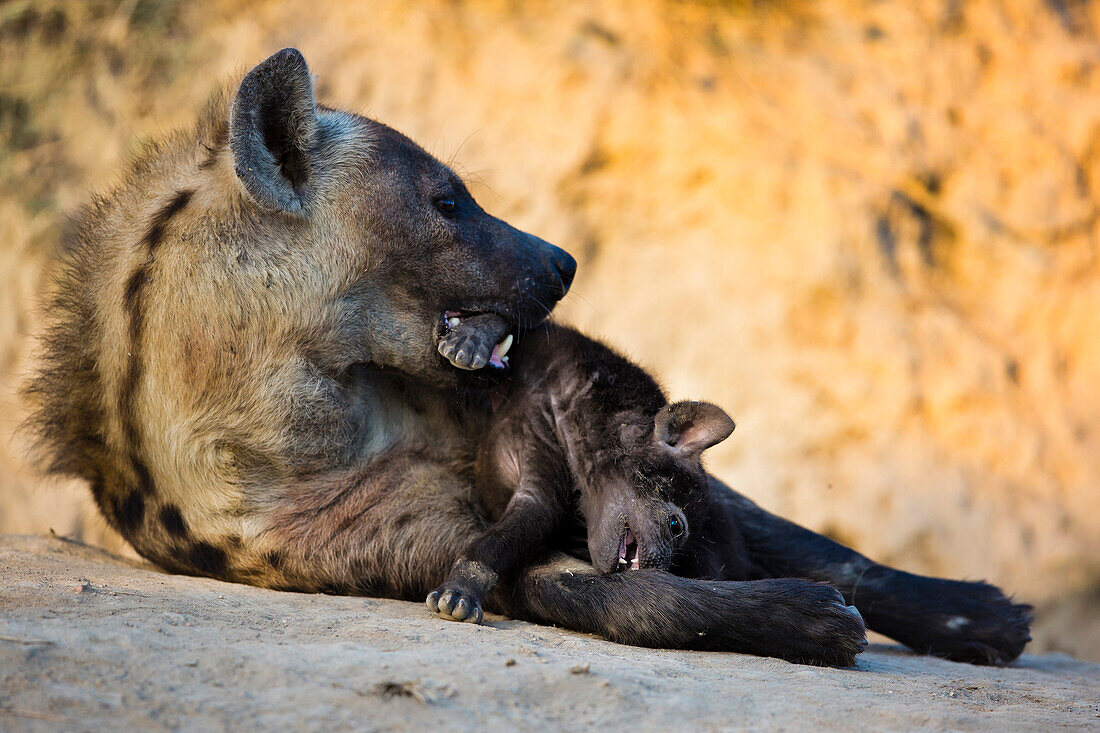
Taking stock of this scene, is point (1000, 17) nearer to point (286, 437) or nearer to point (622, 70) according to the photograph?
point (622, 70)

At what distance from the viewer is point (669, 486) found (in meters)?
2.68

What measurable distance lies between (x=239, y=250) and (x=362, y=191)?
42cm

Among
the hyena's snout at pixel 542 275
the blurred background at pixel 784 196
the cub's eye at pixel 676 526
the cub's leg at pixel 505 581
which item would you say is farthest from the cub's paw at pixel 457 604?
the blurred background at pixel 784 196

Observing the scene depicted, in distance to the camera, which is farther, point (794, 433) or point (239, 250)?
point (794, 433)

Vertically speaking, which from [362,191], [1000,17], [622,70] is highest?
[1000,17]

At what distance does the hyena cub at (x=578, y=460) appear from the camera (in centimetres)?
260

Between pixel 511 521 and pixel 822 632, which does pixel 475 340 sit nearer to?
pixel 511 521

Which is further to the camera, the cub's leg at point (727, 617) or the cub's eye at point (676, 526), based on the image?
the cub's eye at point (676, 526)

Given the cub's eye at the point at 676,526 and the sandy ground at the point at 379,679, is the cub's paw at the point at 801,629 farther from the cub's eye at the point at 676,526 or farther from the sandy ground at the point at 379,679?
the cub's eye at the point at 676,526

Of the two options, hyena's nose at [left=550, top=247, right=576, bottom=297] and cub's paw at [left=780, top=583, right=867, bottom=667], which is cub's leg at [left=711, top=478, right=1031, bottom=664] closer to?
cub's paw at [left=780, top=583, right=867, bottom=667]

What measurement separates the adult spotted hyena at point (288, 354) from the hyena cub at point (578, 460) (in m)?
0.10

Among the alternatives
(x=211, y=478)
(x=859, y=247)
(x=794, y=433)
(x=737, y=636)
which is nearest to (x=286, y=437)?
(x=211, y=478)

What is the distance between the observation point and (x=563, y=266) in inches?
127

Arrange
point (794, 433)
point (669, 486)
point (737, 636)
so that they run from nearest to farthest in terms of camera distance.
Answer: point (737, 636)
point (669, 486)
point (794, 433)
